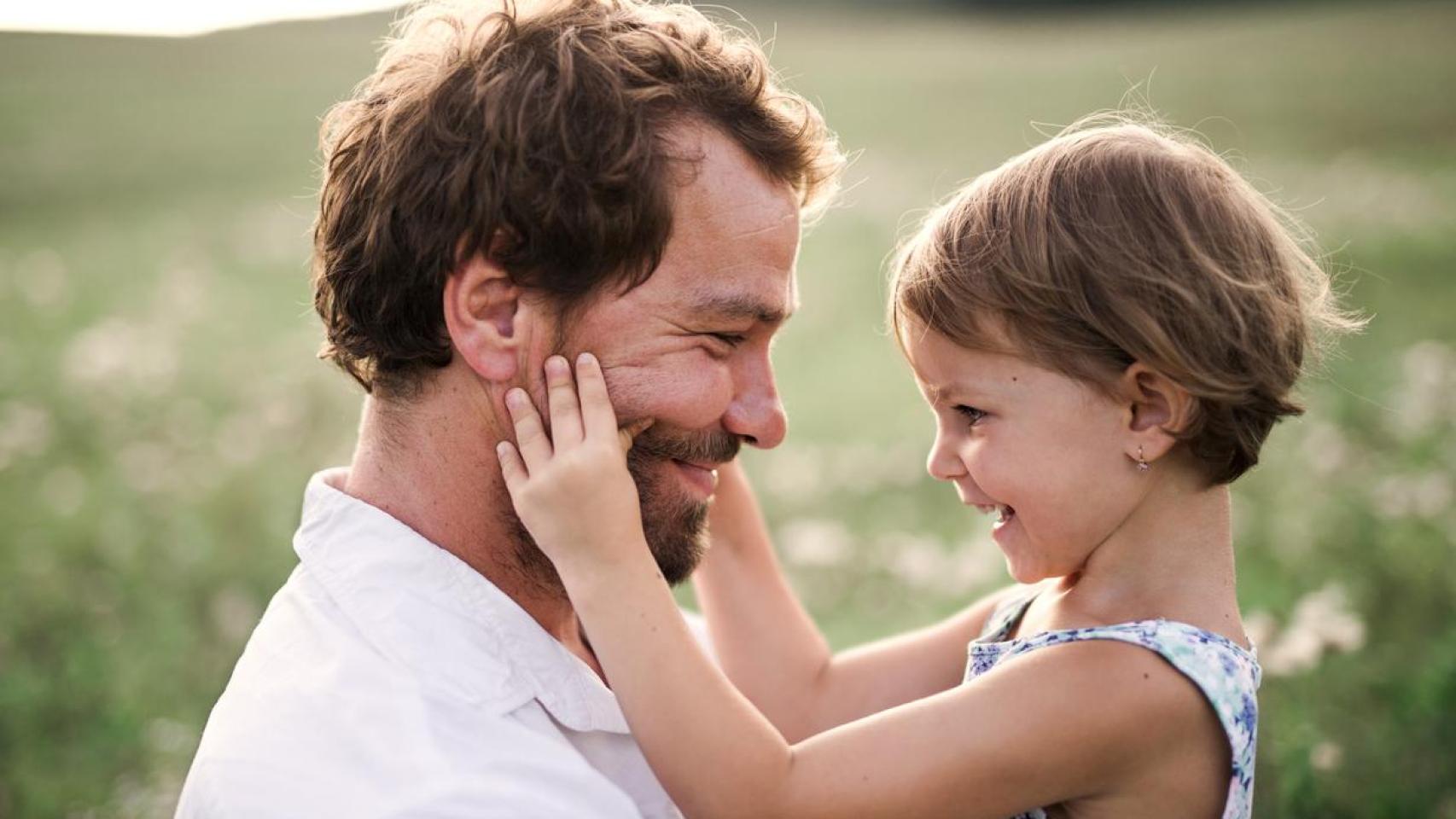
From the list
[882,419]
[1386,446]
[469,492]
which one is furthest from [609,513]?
[882,419]

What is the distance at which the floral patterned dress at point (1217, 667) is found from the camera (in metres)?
2.80

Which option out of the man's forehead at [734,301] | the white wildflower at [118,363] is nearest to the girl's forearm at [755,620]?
the man's forehead at [734,301]

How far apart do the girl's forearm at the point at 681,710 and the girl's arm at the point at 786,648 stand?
108 centimetres

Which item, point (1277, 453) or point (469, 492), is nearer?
point (469, 492)

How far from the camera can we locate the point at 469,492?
325 cm

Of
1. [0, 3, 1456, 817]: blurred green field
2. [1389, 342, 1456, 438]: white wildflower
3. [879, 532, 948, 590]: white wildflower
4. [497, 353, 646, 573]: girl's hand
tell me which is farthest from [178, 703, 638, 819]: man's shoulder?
[1389, 342, 1456, 438]: white wildflower

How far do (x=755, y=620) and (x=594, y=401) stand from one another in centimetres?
120

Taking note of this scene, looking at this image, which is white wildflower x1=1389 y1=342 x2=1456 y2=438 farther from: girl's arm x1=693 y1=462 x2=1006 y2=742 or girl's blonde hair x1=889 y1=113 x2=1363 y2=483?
girl's blonde hair x1=889 y1=113 x2=1363 y2=483

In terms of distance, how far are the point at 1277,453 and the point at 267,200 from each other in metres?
15.4

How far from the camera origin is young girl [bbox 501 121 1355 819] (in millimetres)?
2750

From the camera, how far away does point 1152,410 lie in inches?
117

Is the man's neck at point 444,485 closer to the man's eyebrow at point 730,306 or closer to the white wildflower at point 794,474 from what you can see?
the man's eyebrow at point 730,306

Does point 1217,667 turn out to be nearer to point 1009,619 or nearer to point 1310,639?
point 1009,619

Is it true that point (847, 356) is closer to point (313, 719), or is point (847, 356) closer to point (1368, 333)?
point (1368, 333)
